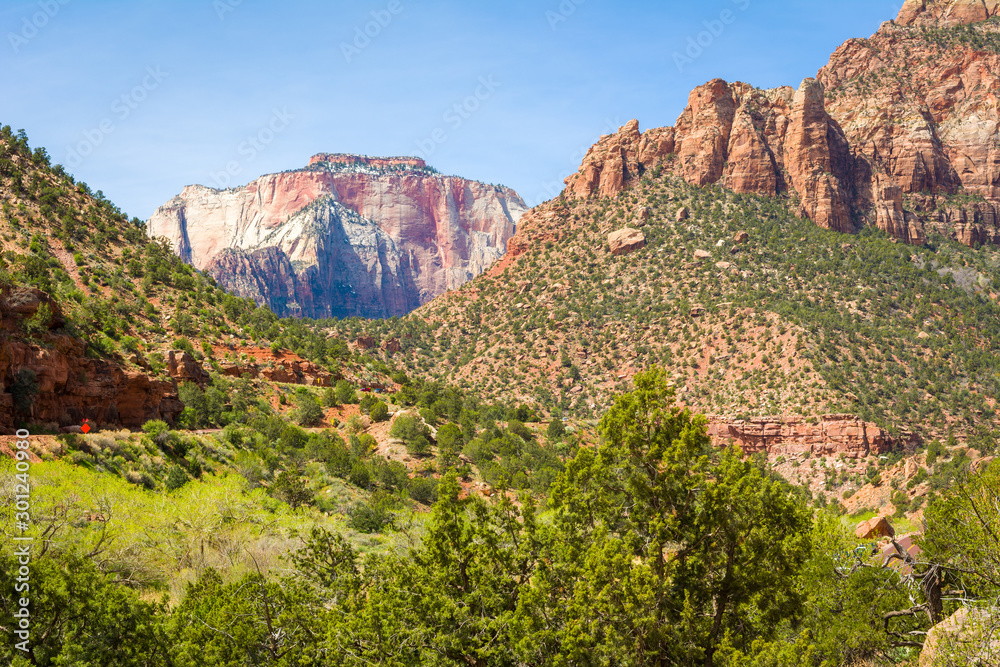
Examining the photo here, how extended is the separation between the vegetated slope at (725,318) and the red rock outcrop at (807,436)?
1739 mm

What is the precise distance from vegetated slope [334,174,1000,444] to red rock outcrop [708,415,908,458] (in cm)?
174

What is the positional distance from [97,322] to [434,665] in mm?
30006

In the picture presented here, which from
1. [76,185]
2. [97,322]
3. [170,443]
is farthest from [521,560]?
[76,185]

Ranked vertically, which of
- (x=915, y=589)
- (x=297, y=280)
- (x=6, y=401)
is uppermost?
(x=297, y=280)

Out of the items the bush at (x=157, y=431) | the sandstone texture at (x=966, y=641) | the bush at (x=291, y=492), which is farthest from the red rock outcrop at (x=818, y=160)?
the sandstone texture at (x=966, y=641)

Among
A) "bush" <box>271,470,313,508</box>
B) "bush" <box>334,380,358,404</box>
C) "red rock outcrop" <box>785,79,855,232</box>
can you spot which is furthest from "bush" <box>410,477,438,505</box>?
"red rock outcrop" <box>785,79,855,232</box>

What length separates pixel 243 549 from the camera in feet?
54.9

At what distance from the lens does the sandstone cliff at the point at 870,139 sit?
3666 inches

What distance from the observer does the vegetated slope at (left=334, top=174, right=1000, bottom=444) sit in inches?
2456

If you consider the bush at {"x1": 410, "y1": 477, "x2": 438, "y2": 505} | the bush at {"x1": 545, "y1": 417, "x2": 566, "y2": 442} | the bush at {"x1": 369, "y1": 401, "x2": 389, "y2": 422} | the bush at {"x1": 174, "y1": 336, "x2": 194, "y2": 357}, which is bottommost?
the bush at {"x1": 410, "y1": 477, "x2": 438, "y2": 505}

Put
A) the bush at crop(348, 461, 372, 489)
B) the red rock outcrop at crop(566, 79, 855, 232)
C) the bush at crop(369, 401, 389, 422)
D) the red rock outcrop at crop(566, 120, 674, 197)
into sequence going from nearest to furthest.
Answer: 1. the bush at crop(348, 461, 372, 489)
2. the bush at crop(369, 401, 389, 422)
3. the red rock outcrop at crop(566, 79, 855, 232)
4. the red rock outcrop at crop(566, 120, 674, 197)

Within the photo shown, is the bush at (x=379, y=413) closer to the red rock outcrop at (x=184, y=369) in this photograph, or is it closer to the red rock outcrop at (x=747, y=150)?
the red rock outcrop at (x=184, y=369)

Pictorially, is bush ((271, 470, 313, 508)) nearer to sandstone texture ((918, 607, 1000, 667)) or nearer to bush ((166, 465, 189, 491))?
bush ((166, 465, 189, 491))

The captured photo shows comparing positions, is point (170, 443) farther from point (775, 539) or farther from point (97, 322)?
point (775, 539)
